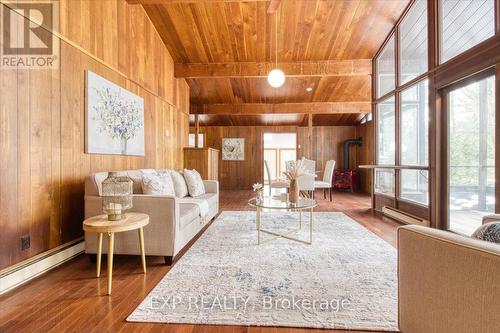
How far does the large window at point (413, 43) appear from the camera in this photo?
3557 millimetres

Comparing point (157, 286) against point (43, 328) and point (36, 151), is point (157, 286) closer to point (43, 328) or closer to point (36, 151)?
point (43, 328)

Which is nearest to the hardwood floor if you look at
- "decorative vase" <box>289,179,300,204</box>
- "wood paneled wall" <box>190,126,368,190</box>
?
"decorative vase" <box>289,179,300,204</box>

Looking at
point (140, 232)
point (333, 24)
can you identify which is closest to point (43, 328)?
point (140, 232)

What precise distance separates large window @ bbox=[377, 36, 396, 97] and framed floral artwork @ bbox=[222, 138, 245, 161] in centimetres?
495

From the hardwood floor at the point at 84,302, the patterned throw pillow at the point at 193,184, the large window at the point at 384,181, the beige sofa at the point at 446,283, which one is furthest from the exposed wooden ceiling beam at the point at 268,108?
the beige sofa at the point at 446,283

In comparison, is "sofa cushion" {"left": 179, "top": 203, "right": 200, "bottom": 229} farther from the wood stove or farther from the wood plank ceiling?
the wood stove

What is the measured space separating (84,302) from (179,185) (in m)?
2.01

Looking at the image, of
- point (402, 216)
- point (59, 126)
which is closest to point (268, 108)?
point (402, 216)

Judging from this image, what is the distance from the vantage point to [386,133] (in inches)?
190

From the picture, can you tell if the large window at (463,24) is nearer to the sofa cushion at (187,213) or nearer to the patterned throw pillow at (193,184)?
the sofa cushion at (187,213)

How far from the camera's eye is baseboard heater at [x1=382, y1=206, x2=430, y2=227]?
349cm

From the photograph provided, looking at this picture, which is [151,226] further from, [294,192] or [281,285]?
[294,192]

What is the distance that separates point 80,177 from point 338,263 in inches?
107

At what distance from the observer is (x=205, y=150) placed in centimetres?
570
